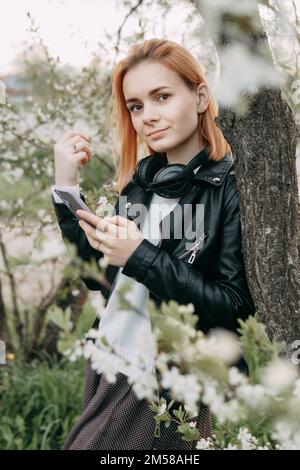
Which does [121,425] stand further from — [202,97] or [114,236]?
[202,97]

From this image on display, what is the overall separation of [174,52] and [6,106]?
1695mm

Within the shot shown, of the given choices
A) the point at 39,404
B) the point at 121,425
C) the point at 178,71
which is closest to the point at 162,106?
the point at 178,71

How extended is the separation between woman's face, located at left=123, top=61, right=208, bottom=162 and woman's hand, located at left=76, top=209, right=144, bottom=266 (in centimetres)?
31

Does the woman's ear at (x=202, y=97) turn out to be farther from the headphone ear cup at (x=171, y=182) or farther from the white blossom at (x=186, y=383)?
the white blossom at (x=186, y=383)

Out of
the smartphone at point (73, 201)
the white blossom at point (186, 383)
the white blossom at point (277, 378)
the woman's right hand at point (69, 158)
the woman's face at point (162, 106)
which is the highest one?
the woman's face at point (162, 106)

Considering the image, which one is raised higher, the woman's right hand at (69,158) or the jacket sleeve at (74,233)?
the woman's right hand at (69,158)

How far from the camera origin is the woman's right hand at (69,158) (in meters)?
2.09

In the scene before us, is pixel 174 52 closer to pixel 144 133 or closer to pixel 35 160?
pixel 144 133

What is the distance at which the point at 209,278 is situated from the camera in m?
1.89

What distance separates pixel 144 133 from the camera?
202 centimetres

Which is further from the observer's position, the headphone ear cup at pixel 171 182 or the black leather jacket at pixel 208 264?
the headphone ear cup at pixel 171 182

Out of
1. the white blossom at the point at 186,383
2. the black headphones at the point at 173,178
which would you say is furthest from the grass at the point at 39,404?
the white blossom at the point at 186,383

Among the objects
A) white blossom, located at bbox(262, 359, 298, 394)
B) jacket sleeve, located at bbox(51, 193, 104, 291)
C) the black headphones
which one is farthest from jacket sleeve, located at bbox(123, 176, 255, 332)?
white blossom, located at bbox(262, 359, 298, 394)

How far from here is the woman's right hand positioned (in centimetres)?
209
